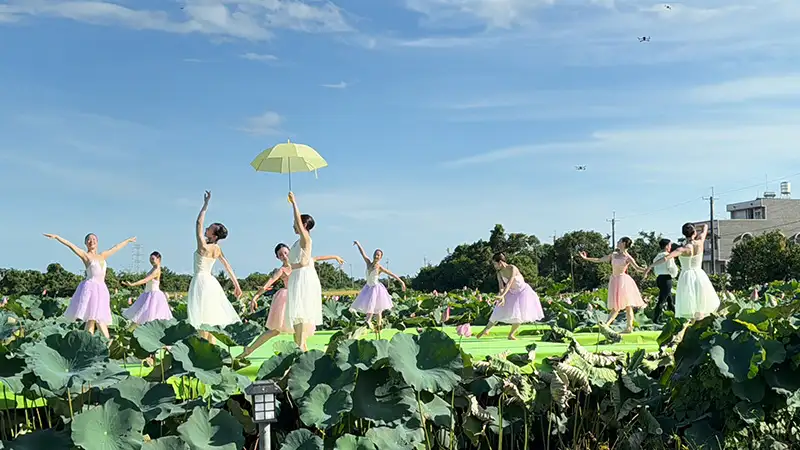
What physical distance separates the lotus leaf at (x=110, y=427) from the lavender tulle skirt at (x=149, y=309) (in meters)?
5.95

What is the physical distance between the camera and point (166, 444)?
181 inches

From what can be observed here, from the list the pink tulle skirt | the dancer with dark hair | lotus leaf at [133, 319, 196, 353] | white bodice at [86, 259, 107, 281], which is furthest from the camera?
the dancer with dark hair

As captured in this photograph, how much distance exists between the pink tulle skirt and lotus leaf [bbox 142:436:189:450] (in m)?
8.21

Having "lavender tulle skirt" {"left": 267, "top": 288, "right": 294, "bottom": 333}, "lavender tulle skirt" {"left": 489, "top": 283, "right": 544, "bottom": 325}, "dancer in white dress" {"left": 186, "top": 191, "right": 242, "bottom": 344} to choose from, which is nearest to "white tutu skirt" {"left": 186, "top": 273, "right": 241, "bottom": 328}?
"dancer in white dress" {"left": 186, "top": 191, "right": 242, "bottom": 344}

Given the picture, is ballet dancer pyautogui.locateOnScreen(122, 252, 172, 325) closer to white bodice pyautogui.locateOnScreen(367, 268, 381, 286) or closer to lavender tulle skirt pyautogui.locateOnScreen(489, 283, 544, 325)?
white bodice pyautogui.locateOnScreen(367, 268, 381, 286)

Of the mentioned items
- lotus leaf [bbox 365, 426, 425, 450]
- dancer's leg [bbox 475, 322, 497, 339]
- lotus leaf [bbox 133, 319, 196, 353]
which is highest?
lotus leaf [bbox 133, 319, 196, 353]

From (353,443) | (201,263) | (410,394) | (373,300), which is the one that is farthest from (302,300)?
(373,300)

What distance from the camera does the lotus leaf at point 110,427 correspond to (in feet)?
14.6

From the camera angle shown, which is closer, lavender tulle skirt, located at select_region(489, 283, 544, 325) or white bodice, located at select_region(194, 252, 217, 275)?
white bodice, located at select_region(194, 252, 217, 275)

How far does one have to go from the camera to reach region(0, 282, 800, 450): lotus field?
4.72 metres

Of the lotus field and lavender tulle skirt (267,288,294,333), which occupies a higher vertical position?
lavender tulle skirt (267,288,294,333)

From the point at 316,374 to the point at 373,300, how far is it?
8041 millimetres

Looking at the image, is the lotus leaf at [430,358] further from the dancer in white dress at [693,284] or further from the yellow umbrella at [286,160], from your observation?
the dancer in white dress at [693,284]

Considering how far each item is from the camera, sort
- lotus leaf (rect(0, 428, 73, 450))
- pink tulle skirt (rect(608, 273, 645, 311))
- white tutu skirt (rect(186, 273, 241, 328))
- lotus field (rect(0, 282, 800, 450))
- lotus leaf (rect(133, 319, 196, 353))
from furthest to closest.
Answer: pink tulle skirt (rect(608, 273, 645, 311)) < white tutu skirt (rect(186, 273, 241, 328)) < lotus leaf (rect(133, 319, 196, 353)) < lotus field (rect(0, 282, 800, 450)) < lotus leaf (rect(0, 428, 73, 450))
